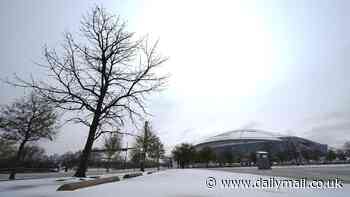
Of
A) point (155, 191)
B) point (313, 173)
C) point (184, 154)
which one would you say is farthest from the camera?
point (184, 154)

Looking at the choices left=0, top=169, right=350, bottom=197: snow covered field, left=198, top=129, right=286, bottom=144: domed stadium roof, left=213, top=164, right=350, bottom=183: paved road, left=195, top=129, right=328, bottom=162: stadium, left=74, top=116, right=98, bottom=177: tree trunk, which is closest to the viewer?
left=0, top=169, right=350, bottom=197: snow covered field

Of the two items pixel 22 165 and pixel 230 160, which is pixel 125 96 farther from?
pixel 230 160

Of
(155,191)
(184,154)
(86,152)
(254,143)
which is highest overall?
(86,152)

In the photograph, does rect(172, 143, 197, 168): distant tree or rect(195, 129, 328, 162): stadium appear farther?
rect(195, 129, 328, 162): stadium

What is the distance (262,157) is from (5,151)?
38971 mm

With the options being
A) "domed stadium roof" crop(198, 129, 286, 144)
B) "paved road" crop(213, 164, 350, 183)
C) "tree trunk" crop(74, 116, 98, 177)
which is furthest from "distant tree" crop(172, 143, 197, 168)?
"tree trunk" crop(74, 116, 98, 177)

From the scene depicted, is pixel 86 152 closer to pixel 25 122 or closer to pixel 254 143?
pixel 25 122

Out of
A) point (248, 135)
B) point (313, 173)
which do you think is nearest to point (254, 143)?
point (248, 135)

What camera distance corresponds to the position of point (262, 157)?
111 ft

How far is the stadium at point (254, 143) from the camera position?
371ft

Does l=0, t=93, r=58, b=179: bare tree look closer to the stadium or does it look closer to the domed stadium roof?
the stadium

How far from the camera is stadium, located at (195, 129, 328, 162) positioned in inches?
4451

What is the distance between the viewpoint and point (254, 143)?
124 metres

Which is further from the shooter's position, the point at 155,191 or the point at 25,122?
the point at 25,122
